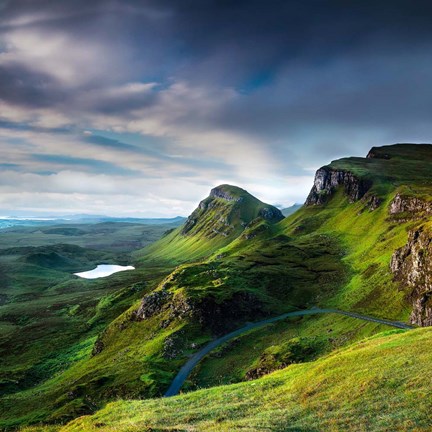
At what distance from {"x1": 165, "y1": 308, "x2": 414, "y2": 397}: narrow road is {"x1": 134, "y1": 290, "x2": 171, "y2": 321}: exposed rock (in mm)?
35172

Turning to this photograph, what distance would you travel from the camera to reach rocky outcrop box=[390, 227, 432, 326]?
328 ft

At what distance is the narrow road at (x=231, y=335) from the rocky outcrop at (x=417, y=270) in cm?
573

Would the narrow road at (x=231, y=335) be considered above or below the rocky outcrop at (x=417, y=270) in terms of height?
below

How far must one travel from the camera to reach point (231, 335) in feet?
395

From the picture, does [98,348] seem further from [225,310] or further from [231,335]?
[231,335]

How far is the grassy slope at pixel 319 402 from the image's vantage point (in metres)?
31.2

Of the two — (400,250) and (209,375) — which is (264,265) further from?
(209,375)

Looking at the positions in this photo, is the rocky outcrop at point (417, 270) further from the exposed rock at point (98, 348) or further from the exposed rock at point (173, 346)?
the exposed rock at point (98, 348)

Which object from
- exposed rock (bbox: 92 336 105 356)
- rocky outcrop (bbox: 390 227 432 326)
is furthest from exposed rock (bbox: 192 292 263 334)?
rocky outcrop (bbox: 390 227 432 326)

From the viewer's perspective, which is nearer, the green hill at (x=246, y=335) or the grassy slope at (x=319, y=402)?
the grassy slope at (x=319, y=402)

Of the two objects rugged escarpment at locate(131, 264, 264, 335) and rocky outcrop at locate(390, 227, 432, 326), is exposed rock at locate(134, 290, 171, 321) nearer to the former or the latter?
rugged escarpment at locate(131, 264, 264, 335)

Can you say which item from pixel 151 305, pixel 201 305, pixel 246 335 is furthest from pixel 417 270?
pixel 151 305

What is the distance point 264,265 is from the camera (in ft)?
603

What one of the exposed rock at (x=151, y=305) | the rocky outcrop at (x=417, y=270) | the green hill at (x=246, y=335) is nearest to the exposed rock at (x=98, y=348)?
the green hill at (x=246, y=335)
